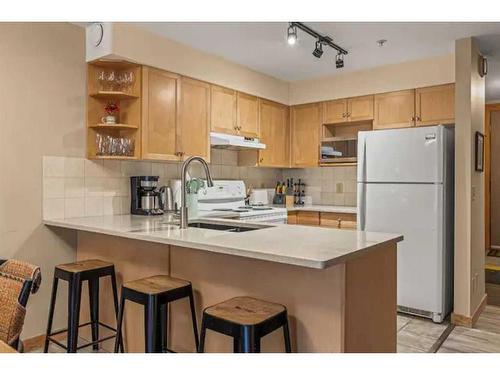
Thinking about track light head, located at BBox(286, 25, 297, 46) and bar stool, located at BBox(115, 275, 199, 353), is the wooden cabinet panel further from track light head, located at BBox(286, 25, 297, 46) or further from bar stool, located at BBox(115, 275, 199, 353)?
bar stool, located at BBox(115, 275, 199, 353)

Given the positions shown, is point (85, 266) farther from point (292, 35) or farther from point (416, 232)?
point (416, 232)

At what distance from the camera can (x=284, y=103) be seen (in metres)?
4.75

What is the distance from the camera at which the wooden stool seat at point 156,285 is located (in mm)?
2076

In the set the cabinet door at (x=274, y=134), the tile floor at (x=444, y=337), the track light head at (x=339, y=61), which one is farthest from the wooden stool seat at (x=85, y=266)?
the track light head at (x=339, y=61)

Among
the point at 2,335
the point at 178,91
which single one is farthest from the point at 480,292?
the point at 2,335

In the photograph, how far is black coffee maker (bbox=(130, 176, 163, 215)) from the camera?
334 centimetres

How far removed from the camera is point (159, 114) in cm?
331

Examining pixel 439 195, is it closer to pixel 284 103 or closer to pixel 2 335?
pixel 284 103

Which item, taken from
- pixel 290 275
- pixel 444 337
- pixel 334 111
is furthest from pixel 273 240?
pixel 334 111

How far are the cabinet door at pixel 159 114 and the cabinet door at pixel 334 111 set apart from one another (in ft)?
5.96

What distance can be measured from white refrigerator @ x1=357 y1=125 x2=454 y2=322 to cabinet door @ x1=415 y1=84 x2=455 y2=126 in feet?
0.96

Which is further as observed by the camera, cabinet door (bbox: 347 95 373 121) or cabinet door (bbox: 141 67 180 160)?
cabinet door (bbox: 347 95 373 121)

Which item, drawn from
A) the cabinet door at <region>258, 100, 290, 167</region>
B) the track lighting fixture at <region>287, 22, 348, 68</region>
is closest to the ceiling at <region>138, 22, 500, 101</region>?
the track lighting fixture at <region>287, 22, 348, 68</region>
